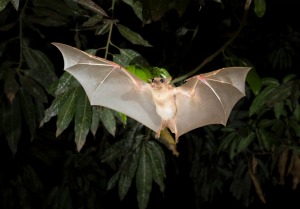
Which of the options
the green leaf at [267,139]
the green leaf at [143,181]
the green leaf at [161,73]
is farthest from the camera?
the green leaf at [267,139]

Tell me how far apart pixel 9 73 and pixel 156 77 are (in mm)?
836

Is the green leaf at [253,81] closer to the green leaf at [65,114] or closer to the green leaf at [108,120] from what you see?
the green leaf at [108,120]

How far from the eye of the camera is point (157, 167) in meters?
2.21

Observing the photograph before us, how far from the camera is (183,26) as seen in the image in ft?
7.96

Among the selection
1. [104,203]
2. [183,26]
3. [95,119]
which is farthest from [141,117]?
[104,203]

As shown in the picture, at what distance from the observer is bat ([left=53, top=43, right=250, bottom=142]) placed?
1486 millimetres

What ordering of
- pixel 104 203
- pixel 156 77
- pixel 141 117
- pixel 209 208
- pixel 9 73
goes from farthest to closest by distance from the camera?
pixel 209 208 → pixel 104 203 → pixel 9 73 → pixel 141 117 → pixel 156 77

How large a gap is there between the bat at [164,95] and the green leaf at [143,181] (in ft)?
1.96

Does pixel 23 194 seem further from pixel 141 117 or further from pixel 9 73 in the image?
pixel 141 117

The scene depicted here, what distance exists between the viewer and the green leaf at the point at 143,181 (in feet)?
7.11

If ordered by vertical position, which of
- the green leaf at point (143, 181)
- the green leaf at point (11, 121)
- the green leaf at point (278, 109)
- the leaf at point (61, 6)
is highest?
the leaf at point (61, 6)

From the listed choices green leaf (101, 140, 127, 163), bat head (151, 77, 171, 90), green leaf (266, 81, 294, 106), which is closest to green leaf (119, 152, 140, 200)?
green leaf (101, 140, 127, 163)

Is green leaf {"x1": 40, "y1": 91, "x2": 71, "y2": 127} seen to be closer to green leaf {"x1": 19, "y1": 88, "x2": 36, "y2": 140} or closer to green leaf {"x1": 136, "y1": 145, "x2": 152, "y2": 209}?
green leaf {"x1": 19, "y1": 88, "x2": 36, "y2": 140}

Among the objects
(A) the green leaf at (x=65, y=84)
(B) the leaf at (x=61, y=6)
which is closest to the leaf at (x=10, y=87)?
(A) the green leaf at (x=65, y=84)
